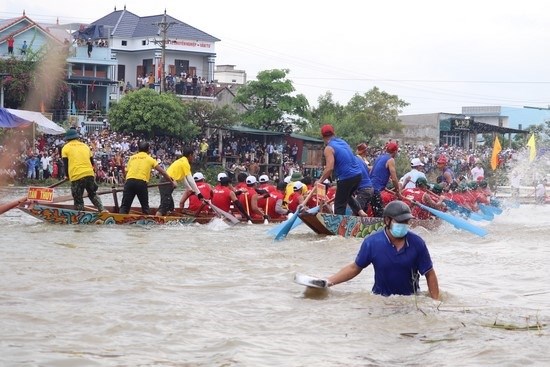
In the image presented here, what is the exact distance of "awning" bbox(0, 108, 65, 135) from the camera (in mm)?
25391

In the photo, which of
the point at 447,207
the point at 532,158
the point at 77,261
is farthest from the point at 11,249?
the point at 532,158

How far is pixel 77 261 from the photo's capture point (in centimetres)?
1052

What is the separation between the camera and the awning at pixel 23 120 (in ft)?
83.3

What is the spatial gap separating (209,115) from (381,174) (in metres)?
26.9

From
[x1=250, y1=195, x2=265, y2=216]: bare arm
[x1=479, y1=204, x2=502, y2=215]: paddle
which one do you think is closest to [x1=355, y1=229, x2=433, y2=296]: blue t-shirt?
[x1=250, y1=195, x2=265, y2=216]: bare arm

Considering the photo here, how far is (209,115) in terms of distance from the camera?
40.4 m

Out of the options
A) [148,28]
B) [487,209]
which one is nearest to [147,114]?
[148,28]

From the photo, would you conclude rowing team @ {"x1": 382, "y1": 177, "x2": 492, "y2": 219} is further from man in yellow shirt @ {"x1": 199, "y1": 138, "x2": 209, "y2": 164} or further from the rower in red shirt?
man in yellow shirt @ {"x1": 199, "y1": 138, "x2": 209, "y2": 164}

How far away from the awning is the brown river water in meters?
13.1

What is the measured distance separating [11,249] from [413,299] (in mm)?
5919

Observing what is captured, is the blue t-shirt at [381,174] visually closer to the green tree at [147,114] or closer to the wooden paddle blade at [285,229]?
the wooden paddle blade at [285,229]

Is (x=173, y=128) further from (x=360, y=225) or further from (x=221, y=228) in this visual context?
(x=360, y=225)

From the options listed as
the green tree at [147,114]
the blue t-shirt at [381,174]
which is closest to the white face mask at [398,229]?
the blue t-shirt at [381,174]

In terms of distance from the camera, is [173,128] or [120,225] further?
[173,128]
